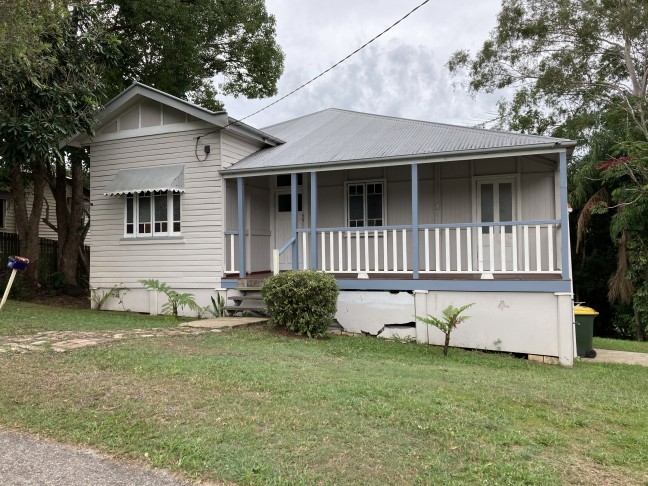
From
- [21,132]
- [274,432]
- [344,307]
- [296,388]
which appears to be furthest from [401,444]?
[21,132]

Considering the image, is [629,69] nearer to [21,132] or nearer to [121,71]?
[121,71]

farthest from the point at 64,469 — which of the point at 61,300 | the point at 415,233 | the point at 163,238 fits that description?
the point at 61,300

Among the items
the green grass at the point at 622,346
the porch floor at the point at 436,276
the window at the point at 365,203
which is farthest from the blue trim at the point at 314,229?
the green grass at the point at 622,346

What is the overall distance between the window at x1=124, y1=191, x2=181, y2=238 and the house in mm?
35

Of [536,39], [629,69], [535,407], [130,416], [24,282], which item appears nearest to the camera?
[130,416]

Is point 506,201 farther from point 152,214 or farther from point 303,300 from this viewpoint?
point 152,214

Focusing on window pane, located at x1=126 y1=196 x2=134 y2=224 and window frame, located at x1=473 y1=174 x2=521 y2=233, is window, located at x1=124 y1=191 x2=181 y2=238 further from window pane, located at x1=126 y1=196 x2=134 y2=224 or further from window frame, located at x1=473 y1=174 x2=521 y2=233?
window frame, located at x1=473 y1=174 x2=521 y2=233

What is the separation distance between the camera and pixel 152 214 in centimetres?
1169

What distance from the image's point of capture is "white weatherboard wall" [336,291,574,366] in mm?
7934

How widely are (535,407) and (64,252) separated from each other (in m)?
14.6

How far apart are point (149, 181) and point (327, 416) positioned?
27.8ft

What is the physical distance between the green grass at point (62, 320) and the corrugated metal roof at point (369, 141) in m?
3.64

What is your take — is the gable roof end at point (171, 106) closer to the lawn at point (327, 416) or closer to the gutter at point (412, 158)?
the gutter at point (412, 158)

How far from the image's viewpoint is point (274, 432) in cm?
383
